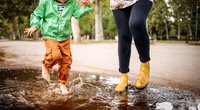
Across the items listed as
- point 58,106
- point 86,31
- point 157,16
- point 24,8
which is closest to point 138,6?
point 58,106

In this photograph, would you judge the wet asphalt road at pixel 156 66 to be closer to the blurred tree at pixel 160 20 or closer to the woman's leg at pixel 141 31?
the woman's leg at pixel 141 31

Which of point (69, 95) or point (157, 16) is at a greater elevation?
point (157, 16)

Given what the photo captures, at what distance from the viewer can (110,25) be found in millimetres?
75125

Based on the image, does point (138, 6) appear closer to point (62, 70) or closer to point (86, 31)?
point (62, 70)

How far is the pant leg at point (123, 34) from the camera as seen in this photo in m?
4.19

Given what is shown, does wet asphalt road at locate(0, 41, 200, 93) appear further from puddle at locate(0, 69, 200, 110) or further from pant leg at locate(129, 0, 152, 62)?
pant leg at locate(129, 0, 152, 62)

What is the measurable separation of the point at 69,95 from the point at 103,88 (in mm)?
664

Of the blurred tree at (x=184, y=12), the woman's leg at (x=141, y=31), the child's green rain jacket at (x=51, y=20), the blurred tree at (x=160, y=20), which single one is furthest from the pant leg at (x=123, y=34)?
the blurred tree at (x=160, y=20)

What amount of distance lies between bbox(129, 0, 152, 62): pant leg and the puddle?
551mm

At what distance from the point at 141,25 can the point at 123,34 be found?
44 centimetres

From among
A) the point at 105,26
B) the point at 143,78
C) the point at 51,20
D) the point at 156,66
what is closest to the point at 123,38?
the point at 143,78

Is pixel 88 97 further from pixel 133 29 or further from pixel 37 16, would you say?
pixel 37 16

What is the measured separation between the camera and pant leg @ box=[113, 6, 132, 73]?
4.19 m

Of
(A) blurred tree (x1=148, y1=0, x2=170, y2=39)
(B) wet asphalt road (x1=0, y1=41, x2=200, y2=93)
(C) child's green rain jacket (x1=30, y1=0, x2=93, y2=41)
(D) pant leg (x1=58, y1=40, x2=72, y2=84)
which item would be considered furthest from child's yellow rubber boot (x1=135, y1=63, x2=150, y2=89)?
(A) blurred tree (x1=148, y1=0, x2=170, y2=39)
